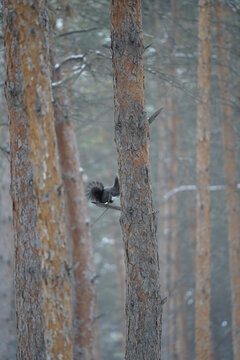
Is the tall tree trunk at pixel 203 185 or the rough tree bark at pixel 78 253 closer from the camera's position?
the rough tree bark at pixel 78 253

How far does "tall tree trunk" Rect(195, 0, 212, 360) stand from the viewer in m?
9.36

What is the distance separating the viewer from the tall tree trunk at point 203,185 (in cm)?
936

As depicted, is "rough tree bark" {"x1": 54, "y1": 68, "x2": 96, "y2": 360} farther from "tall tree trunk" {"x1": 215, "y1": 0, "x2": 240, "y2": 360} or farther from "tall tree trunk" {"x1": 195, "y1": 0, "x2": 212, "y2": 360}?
"tall tree trunk" {"x1": 215, "y1": 0, "x2": 240, "y2": 360}

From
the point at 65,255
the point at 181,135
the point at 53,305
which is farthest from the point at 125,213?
the point at 181,135

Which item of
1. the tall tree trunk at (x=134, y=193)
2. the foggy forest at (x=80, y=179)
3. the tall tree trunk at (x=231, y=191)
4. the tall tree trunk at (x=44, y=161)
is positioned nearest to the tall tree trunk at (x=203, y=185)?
the foggy forest at (x=80, y=179)

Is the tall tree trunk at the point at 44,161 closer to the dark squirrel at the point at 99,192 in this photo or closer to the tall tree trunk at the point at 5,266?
the dark squirrel at the point at 99,192

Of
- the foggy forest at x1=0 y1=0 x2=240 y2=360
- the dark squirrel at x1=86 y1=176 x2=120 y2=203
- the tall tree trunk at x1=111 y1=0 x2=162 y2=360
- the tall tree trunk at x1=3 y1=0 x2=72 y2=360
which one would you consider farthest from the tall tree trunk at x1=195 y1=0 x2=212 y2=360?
the tall tree trunk at x1=3 y1=0 x2=72 y2=360

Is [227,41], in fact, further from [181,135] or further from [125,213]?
[125,213]

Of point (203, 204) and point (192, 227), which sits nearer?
point (203, 204)

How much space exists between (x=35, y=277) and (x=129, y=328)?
4.59 feet

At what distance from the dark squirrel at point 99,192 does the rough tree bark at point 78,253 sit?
1.79 m

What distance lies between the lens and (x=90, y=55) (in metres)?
8.05

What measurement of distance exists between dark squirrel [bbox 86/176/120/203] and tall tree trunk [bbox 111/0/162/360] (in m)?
1.54

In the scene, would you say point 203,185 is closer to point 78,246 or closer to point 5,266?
point 78,246
